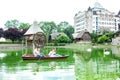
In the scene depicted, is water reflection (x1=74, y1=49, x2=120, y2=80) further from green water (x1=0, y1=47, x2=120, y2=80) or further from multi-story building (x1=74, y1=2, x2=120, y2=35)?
multi-story building (x1=74, y1=2, x2=120, y2=35)

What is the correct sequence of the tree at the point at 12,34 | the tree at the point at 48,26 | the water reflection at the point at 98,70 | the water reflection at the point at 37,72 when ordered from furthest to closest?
1. the tree at the point at 48,26
2. the tree at the point at 12,34
3. the water reflection at the point at 37,72
4. the water reflection at the point at 98,70

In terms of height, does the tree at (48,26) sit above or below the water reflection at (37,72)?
above

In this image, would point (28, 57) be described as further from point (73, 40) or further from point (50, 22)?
point (50, 22)

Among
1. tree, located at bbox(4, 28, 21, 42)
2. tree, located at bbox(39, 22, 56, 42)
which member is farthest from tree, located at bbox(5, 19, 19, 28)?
tree, located at bbox(4, 28, 21, 42)

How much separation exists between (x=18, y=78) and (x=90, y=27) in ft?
270

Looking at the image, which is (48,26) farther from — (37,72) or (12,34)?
(37,72)

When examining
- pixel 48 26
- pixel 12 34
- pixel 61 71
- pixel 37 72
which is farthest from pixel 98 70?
pixel 48 26

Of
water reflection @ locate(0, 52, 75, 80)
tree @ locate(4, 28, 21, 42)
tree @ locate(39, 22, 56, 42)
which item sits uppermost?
tree @ locate(39, 22, 56, 42)

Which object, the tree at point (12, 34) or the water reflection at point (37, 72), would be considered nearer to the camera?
the water reflection at point (37, 72)

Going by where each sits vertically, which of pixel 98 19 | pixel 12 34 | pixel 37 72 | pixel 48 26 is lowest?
pixel 37 72

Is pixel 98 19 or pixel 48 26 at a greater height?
pixel 98 19

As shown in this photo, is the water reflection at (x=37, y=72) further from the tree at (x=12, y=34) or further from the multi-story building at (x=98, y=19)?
the multi-story building at (x=98, y=19)

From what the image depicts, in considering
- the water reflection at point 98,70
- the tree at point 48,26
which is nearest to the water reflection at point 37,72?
the water reflection at point 98,70

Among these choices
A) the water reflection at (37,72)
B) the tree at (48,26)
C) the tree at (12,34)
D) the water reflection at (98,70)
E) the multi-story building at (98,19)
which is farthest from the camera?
the multi-story building at (98,19)
